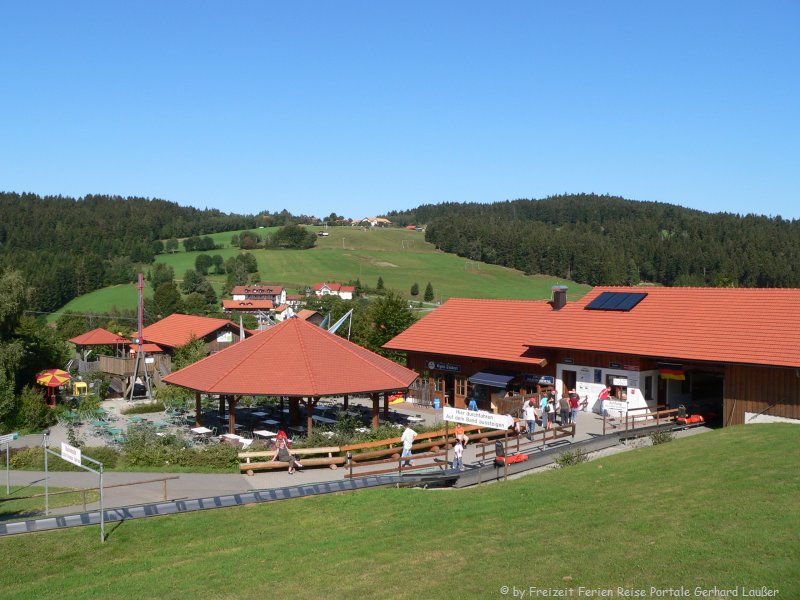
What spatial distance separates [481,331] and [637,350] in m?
9.85

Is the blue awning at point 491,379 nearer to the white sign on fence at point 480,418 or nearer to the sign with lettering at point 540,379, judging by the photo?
the sign with lettering at point 540,379

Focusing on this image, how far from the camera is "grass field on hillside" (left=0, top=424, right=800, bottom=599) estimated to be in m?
11.0

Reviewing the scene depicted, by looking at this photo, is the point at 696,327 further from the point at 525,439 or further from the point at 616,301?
the point at 525,439

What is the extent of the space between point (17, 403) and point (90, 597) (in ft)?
81.2


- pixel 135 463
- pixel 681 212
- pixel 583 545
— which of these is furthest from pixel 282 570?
pixel 681 212

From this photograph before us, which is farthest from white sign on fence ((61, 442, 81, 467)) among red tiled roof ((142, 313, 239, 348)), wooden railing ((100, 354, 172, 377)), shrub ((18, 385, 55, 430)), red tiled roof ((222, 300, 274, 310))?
red tiled roof ((222, 300, 274, 310))

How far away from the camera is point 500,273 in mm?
139500

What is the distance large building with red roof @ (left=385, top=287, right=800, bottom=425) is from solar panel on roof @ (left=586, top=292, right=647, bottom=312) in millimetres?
68

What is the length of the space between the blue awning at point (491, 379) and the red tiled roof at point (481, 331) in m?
0.77

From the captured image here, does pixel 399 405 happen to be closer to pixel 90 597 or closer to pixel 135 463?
pixel 135 463

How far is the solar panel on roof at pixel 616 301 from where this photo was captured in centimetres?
3241

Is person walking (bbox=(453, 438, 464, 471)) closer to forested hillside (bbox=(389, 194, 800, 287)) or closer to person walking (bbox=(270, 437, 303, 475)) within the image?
person walking (bbox=(270, 437, 303, 475))

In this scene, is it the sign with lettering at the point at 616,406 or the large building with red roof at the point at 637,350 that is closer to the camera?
the large building with red roof at the point at 637,350

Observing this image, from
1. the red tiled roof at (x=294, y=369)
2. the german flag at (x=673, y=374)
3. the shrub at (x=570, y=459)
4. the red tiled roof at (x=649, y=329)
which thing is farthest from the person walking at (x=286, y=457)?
the german flag at (x=673, y=374)
